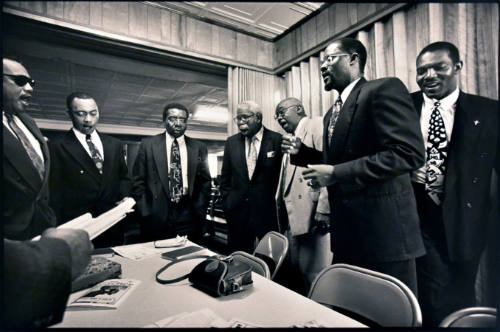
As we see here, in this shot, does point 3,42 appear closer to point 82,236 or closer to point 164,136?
point 82,236

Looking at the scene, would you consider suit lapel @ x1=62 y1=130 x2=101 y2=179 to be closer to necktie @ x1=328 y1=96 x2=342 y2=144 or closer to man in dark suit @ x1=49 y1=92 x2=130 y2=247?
man in dark suit @ x1=49 y1=92 x2=130 y2=247

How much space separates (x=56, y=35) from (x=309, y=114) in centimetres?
230

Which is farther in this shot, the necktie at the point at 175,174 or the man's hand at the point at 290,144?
the necktie at the point at 175,174

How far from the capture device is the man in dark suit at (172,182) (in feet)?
6.05

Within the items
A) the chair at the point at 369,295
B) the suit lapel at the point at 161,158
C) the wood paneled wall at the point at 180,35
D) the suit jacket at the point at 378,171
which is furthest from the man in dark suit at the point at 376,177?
the wood paneled wall at the point at 180,35

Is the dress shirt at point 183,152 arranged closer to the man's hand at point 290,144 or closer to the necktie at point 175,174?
the necktie at point 175,174

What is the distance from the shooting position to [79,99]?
111cm

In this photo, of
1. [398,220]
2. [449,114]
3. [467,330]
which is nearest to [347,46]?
[449,114]

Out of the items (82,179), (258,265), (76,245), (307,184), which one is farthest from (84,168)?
(307,184)

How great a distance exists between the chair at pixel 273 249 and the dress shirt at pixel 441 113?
2.58 feet

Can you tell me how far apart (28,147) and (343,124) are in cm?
135

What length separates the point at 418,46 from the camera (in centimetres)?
167

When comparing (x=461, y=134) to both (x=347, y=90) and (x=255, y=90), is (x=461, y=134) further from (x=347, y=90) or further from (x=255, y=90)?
(x=255, y=90)

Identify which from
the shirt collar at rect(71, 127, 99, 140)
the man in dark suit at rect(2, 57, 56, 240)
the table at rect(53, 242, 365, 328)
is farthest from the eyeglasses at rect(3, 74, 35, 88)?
the table at rect(53, 242, 365, 328)
